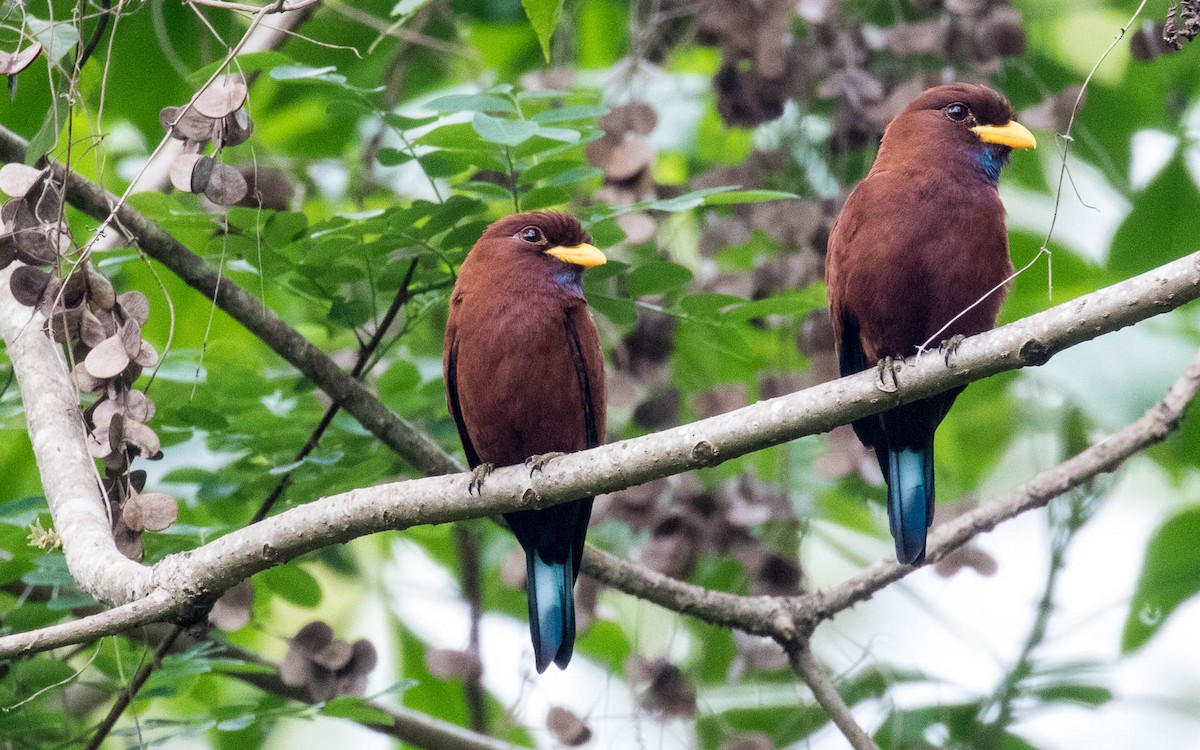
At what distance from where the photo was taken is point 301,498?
3.58 metres

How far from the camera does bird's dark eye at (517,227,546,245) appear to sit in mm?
3803

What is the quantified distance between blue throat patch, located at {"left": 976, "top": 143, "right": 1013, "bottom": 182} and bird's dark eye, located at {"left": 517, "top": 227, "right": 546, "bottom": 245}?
4.11ft

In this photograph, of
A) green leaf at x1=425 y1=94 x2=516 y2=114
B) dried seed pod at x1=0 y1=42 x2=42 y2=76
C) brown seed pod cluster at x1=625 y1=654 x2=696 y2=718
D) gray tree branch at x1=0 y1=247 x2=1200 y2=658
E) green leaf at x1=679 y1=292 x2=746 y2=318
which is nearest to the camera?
gray tree branch at x1=0 y1=247 x2=1200 y2=658

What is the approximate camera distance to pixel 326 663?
3.70 m

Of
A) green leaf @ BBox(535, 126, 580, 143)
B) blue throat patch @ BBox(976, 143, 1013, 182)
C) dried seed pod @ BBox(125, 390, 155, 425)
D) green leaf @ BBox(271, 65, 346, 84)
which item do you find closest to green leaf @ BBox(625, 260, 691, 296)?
green leaf @ BBox(535, 126, 580, 143)

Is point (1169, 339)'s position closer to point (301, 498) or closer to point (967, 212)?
point (967, 212)

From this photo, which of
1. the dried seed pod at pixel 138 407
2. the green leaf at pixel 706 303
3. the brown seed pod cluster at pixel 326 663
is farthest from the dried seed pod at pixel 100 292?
the green leaf at pixel 706 303

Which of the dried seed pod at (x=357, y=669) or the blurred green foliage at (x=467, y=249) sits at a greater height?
the blurred green foliage at (x=467, y=249)

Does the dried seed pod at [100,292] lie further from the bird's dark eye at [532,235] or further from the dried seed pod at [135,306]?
Result: the bird's dark eye at [532,235]

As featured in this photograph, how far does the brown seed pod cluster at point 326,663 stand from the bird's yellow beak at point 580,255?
48.9 inches

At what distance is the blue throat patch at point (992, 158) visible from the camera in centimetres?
354

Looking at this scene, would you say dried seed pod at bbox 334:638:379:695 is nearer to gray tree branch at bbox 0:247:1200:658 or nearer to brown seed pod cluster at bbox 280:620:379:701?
brown seed pod cluster at bbox 280:620:379:701

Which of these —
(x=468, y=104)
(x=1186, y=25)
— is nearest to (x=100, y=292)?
(x=468, y=104)

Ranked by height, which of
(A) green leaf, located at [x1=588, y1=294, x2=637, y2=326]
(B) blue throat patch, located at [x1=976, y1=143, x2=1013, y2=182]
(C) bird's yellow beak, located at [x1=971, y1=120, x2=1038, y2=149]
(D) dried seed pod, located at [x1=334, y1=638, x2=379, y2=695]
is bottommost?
(D) dried seed pod, located at [x1=334, y1=638, x2=379, y2=695]
